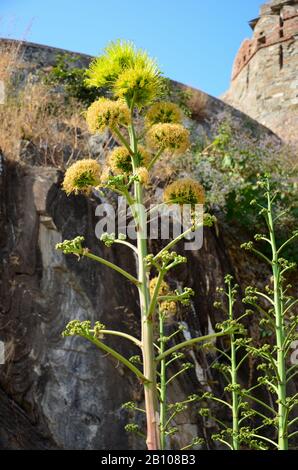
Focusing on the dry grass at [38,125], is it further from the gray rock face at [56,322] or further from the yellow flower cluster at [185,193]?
the yellow flower cluster at [185,193]

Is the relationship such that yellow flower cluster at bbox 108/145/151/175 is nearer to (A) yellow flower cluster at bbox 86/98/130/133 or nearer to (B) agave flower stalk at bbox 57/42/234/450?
(B) agave flower stalk at bbox 57/42/234/450

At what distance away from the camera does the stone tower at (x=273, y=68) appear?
15.7 m

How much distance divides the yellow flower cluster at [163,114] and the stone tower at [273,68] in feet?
38.2

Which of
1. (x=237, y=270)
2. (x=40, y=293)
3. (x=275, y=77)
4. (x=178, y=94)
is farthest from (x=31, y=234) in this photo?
(x=275, y=77)

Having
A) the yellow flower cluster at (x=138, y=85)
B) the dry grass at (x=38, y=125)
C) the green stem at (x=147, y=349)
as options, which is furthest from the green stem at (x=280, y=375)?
the dry grass at (x=38, y=125)

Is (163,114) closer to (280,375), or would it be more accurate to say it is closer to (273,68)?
(280,375)

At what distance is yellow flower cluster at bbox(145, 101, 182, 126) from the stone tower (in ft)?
38.2

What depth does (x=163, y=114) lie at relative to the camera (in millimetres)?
3848

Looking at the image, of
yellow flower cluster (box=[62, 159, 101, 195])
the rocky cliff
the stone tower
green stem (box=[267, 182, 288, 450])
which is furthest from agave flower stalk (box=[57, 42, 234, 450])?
the stone tower

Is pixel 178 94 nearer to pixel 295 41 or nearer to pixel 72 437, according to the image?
pixel 295 41

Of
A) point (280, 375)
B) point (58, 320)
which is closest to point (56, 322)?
point (58, 320)

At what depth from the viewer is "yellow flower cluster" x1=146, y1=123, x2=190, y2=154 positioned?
12.1 ft

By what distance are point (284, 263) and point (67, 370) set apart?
7.60 feet

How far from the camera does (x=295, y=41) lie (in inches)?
633
